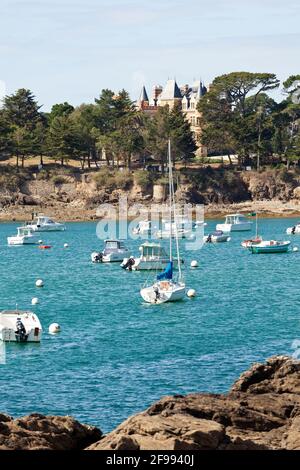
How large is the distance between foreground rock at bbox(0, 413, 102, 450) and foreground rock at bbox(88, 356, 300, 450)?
1258 mm

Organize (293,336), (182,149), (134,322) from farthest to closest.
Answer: (182,149), (134,322), (293,336)

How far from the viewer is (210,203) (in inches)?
5694

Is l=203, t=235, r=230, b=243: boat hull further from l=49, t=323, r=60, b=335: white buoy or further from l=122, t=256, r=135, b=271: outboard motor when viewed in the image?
l=49, t=323, r=60, b=335: white buoy

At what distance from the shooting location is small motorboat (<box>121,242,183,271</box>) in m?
75.9

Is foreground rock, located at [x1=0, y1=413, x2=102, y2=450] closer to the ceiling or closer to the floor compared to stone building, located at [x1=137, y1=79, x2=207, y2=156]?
closer to the floor

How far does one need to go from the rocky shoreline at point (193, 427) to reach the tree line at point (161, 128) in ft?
368

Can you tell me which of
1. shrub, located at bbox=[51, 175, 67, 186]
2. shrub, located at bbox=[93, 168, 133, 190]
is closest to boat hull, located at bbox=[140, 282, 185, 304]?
shrub, located at bbox=[93, 168, 133, 190]

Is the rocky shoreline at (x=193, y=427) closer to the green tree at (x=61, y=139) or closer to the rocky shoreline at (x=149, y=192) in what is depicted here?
the rocky shoreline at (x=149, y=192)

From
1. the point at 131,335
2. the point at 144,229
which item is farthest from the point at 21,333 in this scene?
the point at 144,229

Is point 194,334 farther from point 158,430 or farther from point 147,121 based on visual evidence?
point 147,121

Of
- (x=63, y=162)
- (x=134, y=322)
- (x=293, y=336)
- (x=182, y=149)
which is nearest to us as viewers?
(x=293, y=336)

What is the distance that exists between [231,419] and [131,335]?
2272 cm

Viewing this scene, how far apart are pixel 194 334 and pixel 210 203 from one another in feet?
320

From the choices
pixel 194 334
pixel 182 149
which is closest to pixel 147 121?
pixel 182 149
